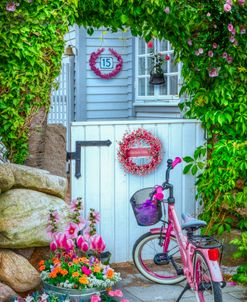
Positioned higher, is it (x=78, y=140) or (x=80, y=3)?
(x=80, y=3)

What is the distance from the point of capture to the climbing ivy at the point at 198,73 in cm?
559

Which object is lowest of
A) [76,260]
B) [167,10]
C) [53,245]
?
[76,260]

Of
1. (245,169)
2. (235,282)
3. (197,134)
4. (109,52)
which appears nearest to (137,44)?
(109,52)

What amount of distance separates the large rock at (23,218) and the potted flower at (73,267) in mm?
88

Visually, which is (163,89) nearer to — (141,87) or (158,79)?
(158,79)

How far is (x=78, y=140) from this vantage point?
6.24m

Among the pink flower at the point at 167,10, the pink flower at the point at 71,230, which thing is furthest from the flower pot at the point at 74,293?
the pink flower at the point at 167,10

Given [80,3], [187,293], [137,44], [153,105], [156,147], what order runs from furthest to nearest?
[137,44] < [153,105] < [156,147] < [80,3] < [187,293]

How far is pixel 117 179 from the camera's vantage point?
21.1 ft

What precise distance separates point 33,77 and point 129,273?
2109 mm

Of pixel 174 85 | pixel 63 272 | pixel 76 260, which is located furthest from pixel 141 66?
pixel 63 272

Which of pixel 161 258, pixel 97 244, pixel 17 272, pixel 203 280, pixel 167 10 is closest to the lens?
pixel 203 280

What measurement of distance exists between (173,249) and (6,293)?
214 cm

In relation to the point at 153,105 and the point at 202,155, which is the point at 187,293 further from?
the point at 153,105
